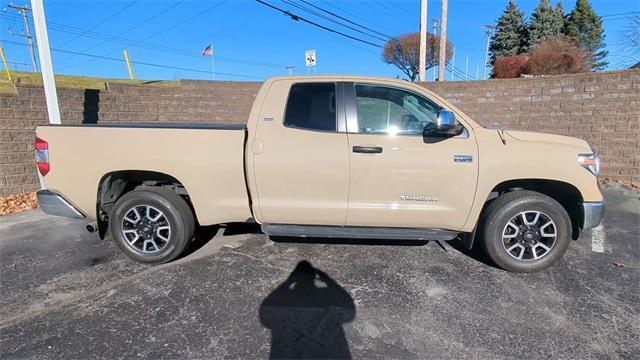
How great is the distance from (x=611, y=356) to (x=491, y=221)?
143 cm

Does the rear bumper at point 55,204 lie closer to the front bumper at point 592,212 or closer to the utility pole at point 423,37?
the front bumper at point 592,212

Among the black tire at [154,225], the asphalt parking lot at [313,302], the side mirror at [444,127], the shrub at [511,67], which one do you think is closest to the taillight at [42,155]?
the black tire at [154,225]

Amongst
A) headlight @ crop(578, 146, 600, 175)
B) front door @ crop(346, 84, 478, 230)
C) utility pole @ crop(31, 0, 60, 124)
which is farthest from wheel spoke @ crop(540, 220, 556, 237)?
utility pole @ crop(31, 0, 60, 124)

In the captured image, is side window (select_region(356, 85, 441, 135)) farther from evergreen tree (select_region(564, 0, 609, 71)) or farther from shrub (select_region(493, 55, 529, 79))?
evergreen tree (select_region(564, 0, 609, 71))

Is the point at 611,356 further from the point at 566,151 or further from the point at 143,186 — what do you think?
the point at 143,186

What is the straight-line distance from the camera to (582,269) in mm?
3838

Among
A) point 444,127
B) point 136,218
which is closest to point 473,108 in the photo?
point 444,127

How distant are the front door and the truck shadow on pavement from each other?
78 centimetres

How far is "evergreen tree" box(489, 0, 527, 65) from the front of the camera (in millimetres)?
43188

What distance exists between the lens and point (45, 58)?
6.06 metres

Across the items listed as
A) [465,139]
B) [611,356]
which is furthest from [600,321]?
[465,139]

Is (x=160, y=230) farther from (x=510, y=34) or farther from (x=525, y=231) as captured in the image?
Result: (x=510, y=34)

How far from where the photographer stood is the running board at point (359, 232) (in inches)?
145

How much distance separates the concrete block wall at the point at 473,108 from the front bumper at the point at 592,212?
17.0 feet
